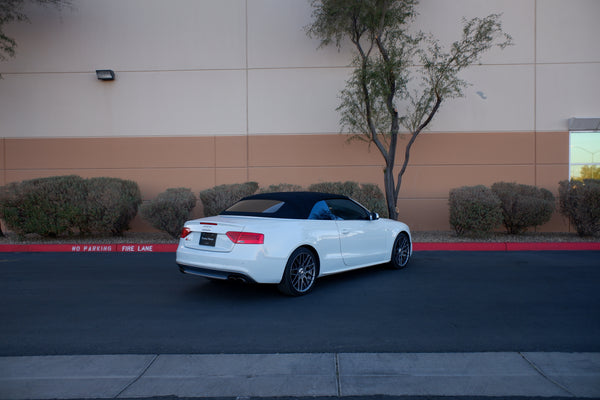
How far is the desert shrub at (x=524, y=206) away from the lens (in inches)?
443

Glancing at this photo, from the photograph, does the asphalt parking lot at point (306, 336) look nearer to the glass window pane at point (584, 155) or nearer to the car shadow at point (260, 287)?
the car shadow at point (260, 287)

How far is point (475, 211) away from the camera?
36.2 feet

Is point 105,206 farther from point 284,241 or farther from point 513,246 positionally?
point 513,246

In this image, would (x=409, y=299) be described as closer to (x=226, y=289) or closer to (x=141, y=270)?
(x=226, y=289)

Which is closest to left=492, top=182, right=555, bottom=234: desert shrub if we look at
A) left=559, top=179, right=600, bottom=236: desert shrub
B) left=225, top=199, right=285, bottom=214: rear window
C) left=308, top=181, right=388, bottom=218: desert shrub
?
left=559, top=179, right=600, bottom=236: desert shrub

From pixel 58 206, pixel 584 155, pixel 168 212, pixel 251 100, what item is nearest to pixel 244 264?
pixel 168 212

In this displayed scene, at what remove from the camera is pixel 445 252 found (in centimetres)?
1016

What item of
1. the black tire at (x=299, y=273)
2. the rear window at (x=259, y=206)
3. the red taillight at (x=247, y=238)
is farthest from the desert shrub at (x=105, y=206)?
the black tire at (x=299, y=273)

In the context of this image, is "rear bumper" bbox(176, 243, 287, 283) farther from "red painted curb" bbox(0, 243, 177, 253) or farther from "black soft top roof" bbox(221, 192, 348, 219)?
"red painted curb" bbox(0, 243, 177, 253)

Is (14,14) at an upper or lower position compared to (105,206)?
upper

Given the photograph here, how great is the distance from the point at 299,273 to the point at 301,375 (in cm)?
252

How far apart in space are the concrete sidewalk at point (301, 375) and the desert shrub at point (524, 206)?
7.88 metres

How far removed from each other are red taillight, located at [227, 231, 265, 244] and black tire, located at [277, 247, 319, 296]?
0.52m

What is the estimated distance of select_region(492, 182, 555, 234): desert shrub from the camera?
11.3m
